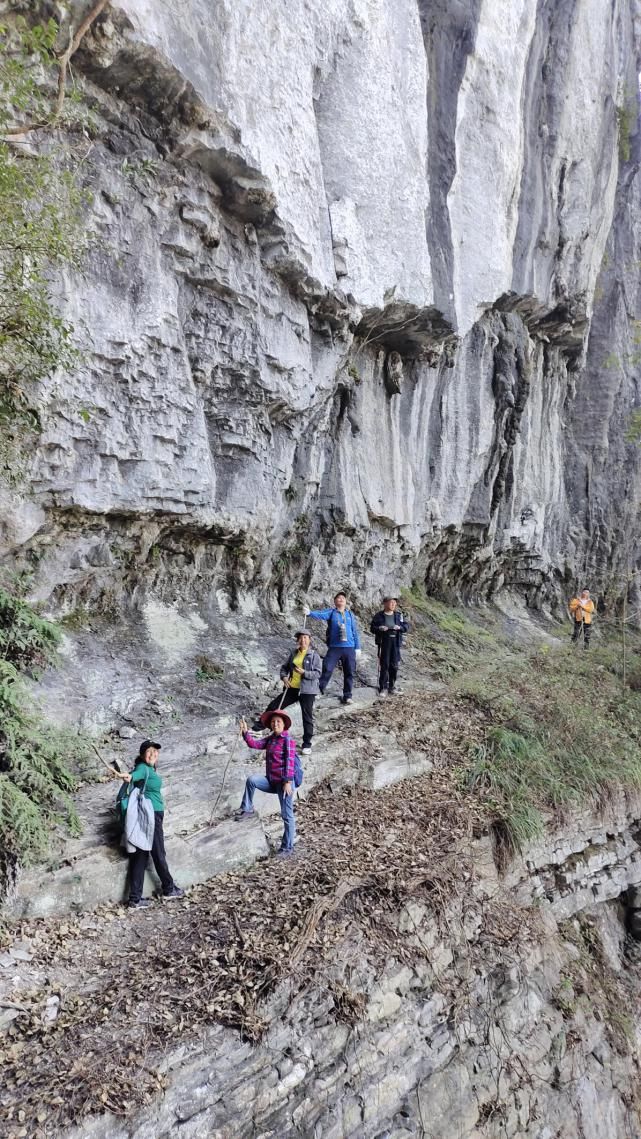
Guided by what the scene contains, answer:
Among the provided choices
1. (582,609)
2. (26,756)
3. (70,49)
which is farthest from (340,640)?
(582,609)

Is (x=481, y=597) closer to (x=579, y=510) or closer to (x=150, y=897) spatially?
(x=579, y=510)

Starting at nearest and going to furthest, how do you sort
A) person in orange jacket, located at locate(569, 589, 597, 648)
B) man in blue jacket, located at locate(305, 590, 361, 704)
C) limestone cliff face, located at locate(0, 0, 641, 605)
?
limestone cliff face, located at locate(0, 0, 641, 605)
man in blue jacket, located at locate(305, 590, 361, 704)
person in orange jacket, located at locate(569, 589, 597, 648)

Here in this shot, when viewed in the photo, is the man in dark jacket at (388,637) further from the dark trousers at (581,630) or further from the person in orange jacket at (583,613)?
the dark trousers at (581,630)

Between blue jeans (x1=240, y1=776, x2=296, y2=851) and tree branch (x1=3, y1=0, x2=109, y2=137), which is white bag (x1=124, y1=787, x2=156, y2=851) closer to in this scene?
blue jeans (x1=240, y1=776, x2=296, y2=851)

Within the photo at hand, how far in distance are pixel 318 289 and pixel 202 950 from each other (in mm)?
9512

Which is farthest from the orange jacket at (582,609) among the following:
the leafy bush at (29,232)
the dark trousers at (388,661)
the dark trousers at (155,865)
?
the leafy bush at (29,232)

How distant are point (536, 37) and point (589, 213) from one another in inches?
190

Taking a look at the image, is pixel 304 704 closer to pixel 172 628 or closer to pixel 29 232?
pixel 172 628

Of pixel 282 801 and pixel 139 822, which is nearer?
pixel 139 822

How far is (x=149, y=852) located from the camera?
5652mm

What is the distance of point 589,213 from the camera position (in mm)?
19000

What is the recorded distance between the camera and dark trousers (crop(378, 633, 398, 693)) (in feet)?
33.6

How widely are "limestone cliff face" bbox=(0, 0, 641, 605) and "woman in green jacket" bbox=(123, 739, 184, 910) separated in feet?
11.2

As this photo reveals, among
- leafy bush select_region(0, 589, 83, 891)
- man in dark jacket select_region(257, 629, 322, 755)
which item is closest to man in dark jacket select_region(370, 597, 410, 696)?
man in dark jacket select_region(257, 629, 322, 755)
